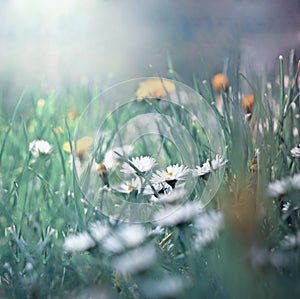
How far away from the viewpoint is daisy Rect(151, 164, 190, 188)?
24.7 inches

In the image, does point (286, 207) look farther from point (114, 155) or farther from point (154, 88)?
point (154, 88)

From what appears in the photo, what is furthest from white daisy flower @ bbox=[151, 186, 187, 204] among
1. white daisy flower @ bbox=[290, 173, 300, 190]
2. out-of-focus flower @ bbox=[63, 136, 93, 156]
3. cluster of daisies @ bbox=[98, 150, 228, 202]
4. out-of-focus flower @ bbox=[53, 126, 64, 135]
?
out-of-focus flower @ bbox=[53, 126, 64, 135]

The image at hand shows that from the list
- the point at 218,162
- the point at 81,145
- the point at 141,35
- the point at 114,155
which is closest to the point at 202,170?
the point at 218,162

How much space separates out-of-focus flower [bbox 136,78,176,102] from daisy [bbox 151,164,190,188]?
18cm

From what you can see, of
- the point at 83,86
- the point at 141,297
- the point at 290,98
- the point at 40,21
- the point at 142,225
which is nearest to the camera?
the point at 141,297

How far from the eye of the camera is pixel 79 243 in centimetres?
52

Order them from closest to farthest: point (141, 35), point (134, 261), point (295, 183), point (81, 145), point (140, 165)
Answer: point (134, 261) → point (295, 183) → point (140, 165) → point (81, 145) → point (141, 35)

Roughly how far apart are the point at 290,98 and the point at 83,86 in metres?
0.44

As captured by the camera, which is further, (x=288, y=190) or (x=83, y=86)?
(x=83, y=86)

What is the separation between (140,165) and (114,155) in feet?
0.21

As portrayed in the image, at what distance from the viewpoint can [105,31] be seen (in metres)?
0.93

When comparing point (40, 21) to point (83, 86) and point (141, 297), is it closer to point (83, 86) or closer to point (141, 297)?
point (83, 86)

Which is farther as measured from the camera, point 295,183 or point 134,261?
point 295,183

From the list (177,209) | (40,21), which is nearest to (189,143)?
(177,209)
